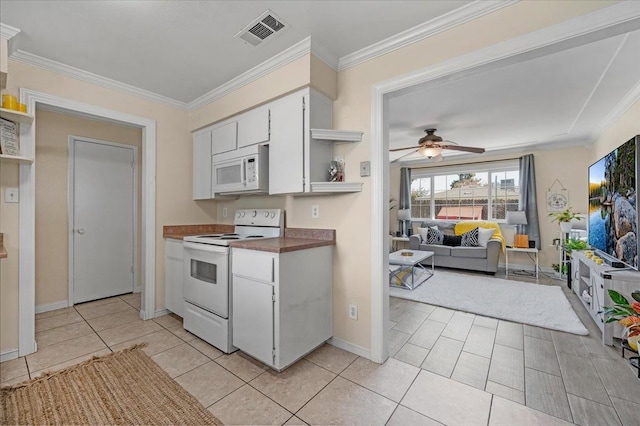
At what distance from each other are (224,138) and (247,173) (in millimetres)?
602

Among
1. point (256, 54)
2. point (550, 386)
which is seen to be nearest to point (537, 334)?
point (550, 386)

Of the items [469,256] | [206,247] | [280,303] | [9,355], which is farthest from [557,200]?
[9,355]

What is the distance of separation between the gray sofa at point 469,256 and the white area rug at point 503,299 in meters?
0.39

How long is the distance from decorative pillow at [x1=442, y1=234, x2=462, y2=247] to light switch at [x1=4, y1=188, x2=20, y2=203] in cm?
607

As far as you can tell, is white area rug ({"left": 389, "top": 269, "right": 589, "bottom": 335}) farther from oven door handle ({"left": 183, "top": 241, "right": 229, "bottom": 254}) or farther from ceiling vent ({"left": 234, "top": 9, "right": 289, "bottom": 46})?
ceiling vent ({"left": 234, "top": 9, "right": 289, "bottom": 46})

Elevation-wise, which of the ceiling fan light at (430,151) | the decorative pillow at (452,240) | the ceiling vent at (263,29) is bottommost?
the decorative pillow at (452,240)

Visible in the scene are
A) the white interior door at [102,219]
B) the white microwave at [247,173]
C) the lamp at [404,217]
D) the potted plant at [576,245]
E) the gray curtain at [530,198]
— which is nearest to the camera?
the white microwave at [247,173]

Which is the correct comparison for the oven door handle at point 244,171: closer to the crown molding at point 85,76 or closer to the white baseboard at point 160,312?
the crown molding at point 85,76

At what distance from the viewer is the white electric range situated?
2.25 metres

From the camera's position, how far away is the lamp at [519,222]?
16.8ft

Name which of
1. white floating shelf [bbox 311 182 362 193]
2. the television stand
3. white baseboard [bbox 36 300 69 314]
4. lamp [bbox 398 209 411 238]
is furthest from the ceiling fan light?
white baseboard [bbox 36 300 69 314]

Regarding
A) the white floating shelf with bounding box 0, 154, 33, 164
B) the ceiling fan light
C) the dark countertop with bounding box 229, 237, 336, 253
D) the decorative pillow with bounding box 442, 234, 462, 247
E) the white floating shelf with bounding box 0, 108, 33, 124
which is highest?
the ceiling fan light

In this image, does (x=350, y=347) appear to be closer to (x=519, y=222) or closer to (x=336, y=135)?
(x=336, y=135)

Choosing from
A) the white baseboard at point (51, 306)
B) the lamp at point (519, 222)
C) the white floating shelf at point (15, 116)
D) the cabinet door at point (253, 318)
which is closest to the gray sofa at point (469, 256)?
the lamp at point (519, 222)
